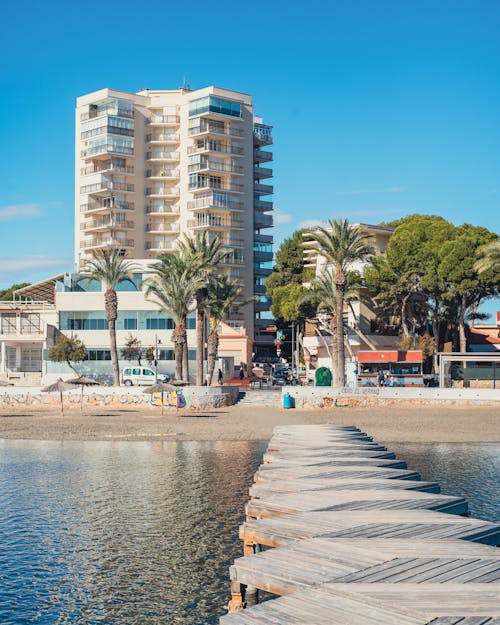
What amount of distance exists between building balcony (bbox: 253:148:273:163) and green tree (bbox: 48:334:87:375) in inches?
2156

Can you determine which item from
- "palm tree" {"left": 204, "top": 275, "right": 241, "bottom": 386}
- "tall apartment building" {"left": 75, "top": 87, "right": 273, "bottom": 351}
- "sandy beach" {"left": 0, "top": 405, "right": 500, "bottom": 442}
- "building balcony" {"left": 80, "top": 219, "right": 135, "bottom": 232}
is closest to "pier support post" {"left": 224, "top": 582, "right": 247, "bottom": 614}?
"sandy beach" {"left": 0, "top": 405, "right": 500, "bottom": 442}

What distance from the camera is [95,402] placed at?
52531 mm

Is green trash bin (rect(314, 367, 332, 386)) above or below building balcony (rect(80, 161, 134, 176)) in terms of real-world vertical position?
below

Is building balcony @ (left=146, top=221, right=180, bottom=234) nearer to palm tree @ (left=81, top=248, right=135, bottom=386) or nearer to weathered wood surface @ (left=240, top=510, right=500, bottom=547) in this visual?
palm tree @ (left=81, top=248, right=135, bottom=386)

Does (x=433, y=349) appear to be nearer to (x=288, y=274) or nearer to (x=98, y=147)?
(x=288, y=274)

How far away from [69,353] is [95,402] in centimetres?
A: 1298

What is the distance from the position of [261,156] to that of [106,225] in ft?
79.6

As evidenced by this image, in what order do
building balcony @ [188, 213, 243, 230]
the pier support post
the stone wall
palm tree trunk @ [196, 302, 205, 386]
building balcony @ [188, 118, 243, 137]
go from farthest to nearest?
building balcony @ [188, 118, 243, 137] < building balcony @ [188, 213, 243, 230] < palm tree trunk @ [196, 302, 205, 386] < the stone wall < the pier support post

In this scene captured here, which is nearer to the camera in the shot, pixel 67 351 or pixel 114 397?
pixel 114 397

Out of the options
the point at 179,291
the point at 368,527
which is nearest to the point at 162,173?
the point at 179,291

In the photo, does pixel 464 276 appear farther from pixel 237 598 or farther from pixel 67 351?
pixel 237 598

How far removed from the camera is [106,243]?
10500cm

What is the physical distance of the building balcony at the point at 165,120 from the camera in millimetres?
106812

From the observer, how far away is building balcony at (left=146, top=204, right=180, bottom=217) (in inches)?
4208
